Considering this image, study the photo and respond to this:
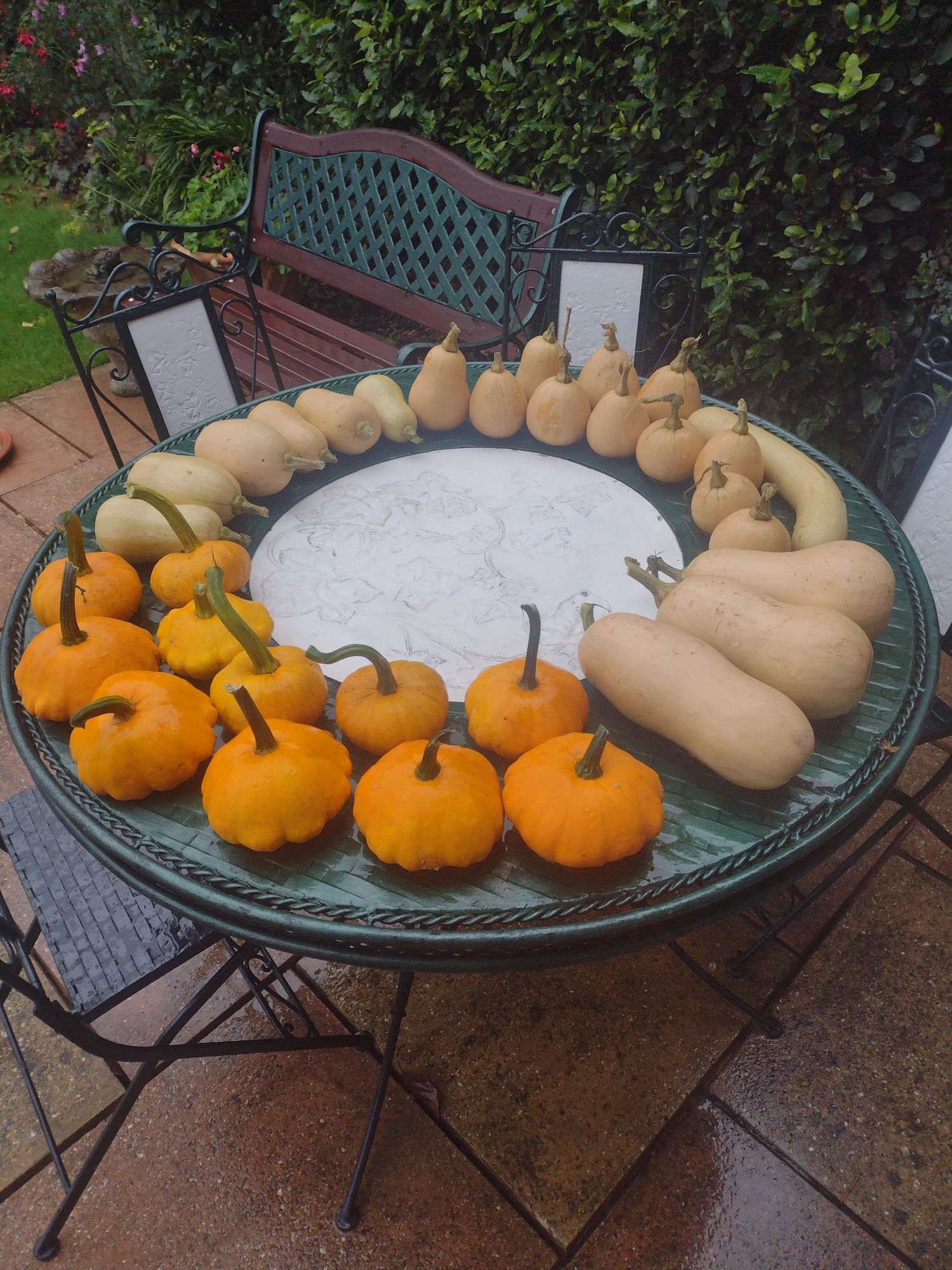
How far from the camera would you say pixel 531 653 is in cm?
126

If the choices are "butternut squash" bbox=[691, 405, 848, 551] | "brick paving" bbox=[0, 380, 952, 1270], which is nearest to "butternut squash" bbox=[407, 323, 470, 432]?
"butternut squash" bbox=[691, 405, 848, 551]

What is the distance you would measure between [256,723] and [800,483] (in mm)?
1470

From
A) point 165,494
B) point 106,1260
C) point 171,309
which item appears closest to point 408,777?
point 165,494

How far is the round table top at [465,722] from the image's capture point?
116cm

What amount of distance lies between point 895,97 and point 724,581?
8.46 feet

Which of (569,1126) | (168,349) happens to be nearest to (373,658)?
(569,1126)

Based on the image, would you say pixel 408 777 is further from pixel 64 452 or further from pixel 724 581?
pixel 64 452

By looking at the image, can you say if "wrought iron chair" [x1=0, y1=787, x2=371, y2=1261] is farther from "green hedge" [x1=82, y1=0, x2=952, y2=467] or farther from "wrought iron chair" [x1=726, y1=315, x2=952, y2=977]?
"green hedge" [x1=82, y1=0, x2=952, y2=467]

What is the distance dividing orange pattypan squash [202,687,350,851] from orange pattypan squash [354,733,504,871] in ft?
0.20

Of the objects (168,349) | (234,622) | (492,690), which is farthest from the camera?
(168,349)

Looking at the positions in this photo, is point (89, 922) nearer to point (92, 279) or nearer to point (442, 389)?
point (442, 389)

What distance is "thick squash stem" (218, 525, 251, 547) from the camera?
1.76 meters

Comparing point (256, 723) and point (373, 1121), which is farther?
point (373, 1121)

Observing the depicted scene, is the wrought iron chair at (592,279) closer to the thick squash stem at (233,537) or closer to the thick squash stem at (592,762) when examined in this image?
the thick squash stem at (233,537)
